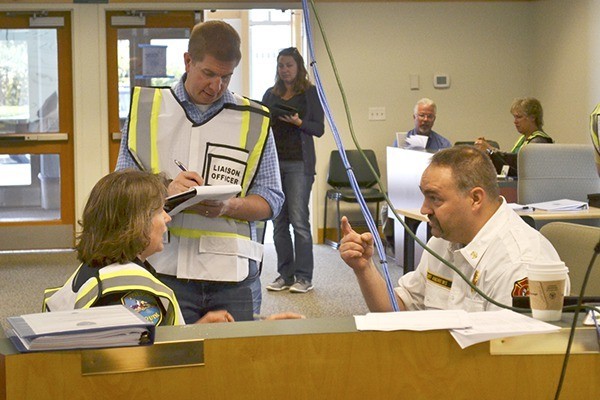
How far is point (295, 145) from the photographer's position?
6391mm

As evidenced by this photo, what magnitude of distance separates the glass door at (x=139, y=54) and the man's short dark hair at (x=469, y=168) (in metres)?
6.24

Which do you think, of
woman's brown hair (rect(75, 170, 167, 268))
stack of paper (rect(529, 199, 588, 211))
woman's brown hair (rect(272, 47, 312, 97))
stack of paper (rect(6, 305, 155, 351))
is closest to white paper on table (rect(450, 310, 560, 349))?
stack of paper (rect(6, 305, 155, 351))

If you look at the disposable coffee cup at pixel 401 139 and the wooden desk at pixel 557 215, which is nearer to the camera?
the wooden desk at pixel 557 215

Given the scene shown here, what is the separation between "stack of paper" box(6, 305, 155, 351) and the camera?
146 centimetres

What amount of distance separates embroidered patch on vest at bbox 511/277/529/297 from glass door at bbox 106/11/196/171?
263 inches

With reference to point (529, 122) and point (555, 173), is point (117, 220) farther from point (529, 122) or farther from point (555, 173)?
point (529, 122)

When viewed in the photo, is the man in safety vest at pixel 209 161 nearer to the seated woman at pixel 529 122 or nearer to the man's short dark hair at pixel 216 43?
the man's short dark hair at pixel 216 43

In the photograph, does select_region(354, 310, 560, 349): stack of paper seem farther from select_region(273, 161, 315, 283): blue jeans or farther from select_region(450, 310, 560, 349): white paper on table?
select_region(273, 161, 315, 283): blue jeans

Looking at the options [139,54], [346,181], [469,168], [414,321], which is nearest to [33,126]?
[139,54]

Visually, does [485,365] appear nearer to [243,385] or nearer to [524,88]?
[243,385]

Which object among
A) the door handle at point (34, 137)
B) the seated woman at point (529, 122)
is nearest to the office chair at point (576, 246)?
the seated woman at point (529, 122)

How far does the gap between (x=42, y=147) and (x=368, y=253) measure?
6.72 m

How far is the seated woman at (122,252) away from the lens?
2.04 meters

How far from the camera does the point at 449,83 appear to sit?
9266 millimetres
